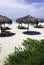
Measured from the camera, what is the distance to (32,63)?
7465 millimetres

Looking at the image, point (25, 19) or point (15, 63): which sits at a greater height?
point (25, 19)

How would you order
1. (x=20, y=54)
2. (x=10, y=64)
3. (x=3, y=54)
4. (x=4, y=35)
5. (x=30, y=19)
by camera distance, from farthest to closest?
(x=30, y=19)
(x=4, y=35)
(x=3, y=54)
(x=20, y=54)
(x=10, y=64)

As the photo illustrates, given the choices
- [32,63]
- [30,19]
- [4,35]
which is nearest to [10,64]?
[32,63]

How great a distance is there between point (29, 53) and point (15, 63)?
1.51 metres

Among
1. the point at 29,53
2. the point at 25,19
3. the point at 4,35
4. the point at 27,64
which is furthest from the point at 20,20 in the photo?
the point at 27,64

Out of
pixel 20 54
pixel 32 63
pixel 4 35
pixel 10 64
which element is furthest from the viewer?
pixel 4 35

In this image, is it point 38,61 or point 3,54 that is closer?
point 38,61

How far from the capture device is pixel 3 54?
1145 cm

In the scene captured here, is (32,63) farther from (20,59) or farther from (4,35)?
(4,35)

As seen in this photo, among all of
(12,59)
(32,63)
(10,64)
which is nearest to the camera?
(32,63)

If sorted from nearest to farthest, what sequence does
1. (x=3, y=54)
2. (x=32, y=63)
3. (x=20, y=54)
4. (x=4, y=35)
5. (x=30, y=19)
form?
(x=32, y=63) → (x=20, y=54) → (x=3, y=54) → (x=4, y=35) → (x=30, y=19)

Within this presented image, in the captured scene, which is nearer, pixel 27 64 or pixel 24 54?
pixel 27 64

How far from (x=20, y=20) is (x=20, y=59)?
49.7 ft

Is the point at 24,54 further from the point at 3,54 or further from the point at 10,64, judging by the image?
the point at 3,54
